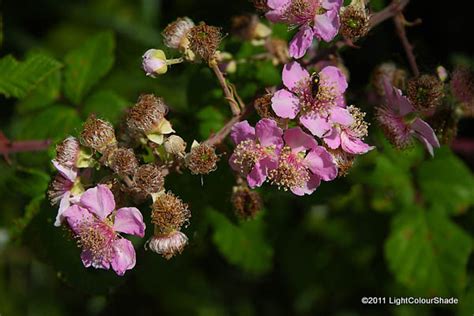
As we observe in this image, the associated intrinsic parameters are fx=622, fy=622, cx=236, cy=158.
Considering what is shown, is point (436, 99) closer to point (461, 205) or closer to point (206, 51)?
point (206, 51)

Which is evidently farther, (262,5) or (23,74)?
(23,74)

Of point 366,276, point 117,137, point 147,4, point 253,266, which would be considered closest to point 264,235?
point 253,266

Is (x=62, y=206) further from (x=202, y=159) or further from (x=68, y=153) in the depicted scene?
(x=202, y=159)

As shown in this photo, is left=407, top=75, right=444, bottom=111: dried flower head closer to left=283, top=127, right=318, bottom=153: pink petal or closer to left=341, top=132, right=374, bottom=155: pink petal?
left=341, top=132, right=374, bottom=155: pink petal

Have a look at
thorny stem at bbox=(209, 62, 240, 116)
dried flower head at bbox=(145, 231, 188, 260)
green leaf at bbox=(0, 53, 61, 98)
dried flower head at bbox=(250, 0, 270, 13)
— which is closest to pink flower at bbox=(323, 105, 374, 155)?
thorny stem at bbox=(209, 62, 240, 116)

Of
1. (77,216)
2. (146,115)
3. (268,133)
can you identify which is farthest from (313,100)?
(77,216)

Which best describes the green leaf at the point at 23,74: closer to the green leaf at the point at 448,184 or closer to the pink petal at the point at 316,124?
the pink petal at the point at 316,124
